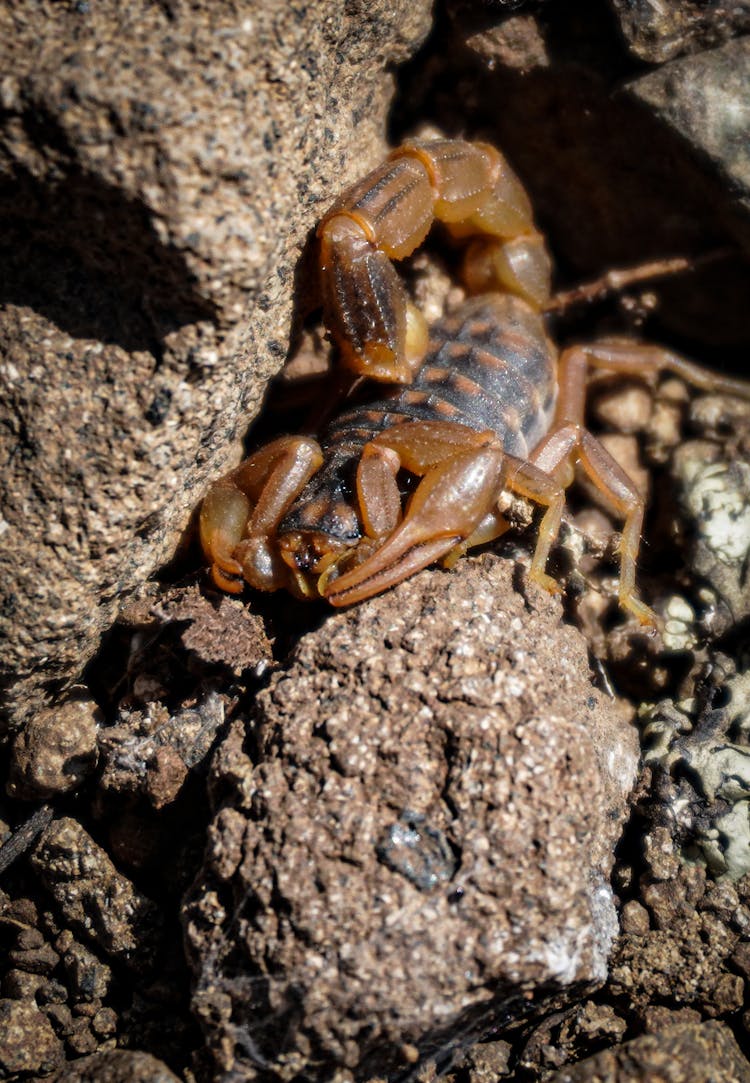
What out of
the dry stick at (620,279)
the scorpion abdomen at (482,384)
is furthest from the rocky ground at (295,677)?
the scorpion abdomen at (482,384)

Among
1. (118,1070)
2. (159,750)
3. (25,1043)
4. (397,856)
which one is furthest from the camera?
(159,750)

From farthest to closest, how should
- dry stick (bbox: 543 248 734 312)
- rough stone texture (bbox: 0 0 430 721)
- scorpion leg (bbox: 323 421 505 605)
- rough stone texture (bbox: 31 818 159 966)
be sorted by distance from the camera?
dry stick (bbox: 543 248 734 312), rough stone texture (bbox: 31 818 159 966), scorpion leg (bbox: 323 421 505 605), rough stone texture (bbox: 0 0 430 721)

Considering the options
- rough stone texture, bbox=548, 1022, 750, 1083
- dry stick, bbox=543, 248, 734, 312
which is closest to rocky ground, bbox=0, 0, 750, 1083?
rough stone texture, bbox=548, 1022, 750, 1083

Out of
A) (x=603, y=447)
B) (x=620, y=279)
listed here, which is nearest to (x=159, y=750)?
(x=603, y=447)

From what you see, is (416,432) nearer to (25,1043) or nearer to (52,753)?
(52,753)

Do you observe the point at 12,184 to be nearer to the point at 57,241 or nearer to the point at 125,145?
the point at 57,241

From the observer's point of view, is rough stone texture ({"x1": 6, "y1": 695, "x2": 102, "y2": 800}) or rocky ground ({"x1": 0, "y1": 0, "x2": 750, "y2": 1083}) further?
rough stone texture ({"x1": 6, "y1": 695, "x2": 102, "y2": 800})

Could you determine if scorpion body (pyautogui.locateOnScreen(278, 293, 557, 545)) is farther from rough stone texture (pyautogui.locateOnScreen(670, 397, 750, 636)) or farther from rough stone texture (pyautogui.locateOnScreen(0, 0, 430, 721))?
rough stone texture (pyautogui.locateOnScreen(670, 397, 750, 636))
